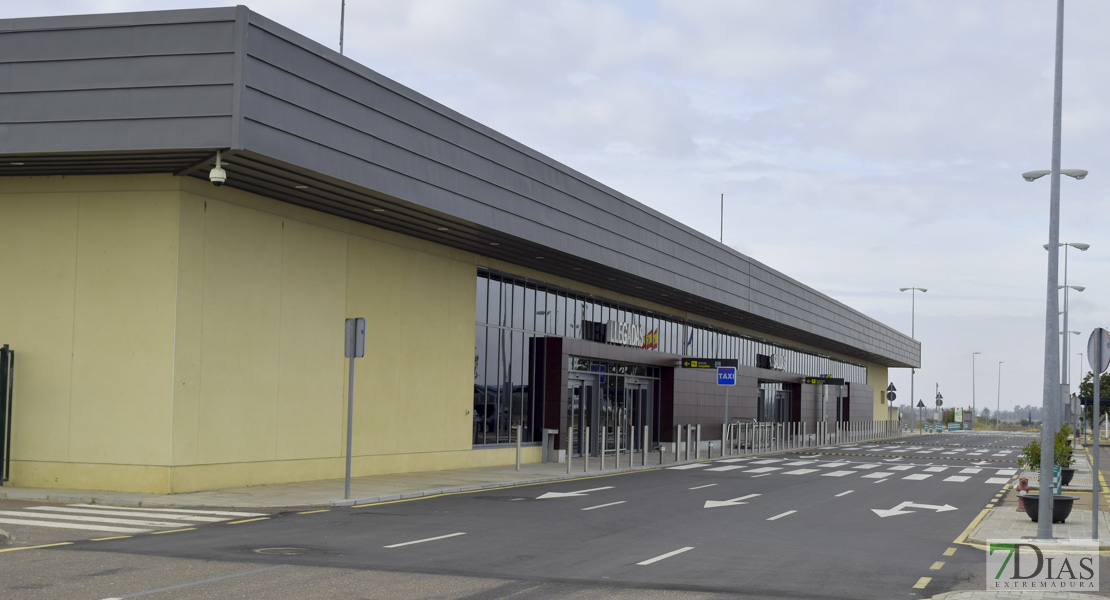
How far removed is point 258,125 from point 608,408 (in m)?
23.3

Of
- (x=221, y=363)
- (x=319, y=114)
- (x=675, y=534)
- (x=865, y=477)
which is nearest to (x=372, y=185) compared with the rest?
(x=319, y=114)

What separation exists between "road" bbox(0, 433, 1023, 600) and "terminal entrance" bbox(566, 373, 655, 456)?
41.9 ft


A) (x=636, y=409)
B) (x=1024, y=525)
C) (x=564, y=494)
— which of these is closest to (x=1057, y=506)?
(x=1024, y=525)

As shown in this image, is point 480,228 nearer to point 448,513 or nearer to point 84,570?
point 448,513

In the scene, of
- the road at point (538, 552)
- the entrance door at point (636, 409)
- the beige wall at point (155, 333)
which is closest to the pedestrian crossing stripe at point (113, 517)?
the road at point (538, 552)

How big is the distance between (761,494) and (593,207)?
10.5 metres

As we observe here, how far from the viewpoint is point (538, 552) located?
42.6 feet

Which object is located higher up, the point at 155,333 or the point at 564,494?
the point at 155,333

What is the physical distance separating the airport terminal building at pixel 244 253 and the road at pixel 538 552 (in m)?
3.59

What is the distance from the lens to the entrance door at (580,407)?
1368 inches

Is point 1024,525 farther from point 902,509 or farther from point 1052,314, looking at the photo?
point 1052,314

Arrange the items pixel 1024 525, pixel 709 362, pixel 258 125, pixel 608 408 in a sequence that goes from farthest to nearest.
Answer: pixel 709 362 < pixel 608 408 < pixel 1024 525 < pixel 258 125

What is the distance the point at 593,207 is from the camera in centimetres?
3022

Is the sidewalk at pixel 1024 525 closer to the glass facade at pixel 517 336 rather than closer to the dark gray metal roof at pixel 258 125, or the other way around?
the dark gray metal roof at pixel 258 125
